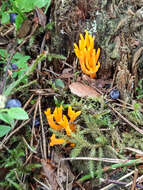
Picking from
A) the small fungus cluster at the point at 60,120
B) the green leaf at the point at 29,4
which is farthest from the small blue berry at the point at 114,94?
the green leaf at the point at 29,4

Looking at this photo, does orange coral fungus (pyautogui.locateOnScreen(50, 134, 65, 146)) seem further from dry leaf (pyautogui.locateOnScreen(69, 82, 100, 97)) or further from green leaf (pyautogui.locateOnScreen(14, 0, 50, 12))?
green leaf (pyautogui.locateOnScreen(14, 0, 50, 12))

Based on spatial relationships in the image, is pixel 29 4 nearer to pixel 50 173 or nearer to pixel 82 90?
pixel 82 90

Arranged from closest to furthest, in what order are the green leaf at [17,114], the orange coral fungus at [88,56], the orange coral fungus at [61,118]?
the green leaf at [17,114] → the orange coral fungus at [61,118] → the orange coral fungus at [88,56]

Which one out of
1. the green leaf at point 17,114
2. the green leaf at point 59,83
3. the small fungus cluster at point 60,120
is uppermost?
the green leaf at point 59,83

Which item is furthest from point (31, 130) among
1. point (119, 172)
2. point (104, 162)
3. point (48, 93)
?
point (119, 172)

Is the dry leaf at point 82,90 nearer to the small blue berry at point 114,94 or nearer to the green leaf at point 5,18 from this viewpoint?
the small blue berry at point 114,94

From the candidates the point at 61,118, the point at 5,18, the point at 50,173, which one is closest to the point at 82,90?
the point at 61,118

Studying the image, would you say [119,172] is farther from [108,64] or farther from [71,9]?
[71,9]
